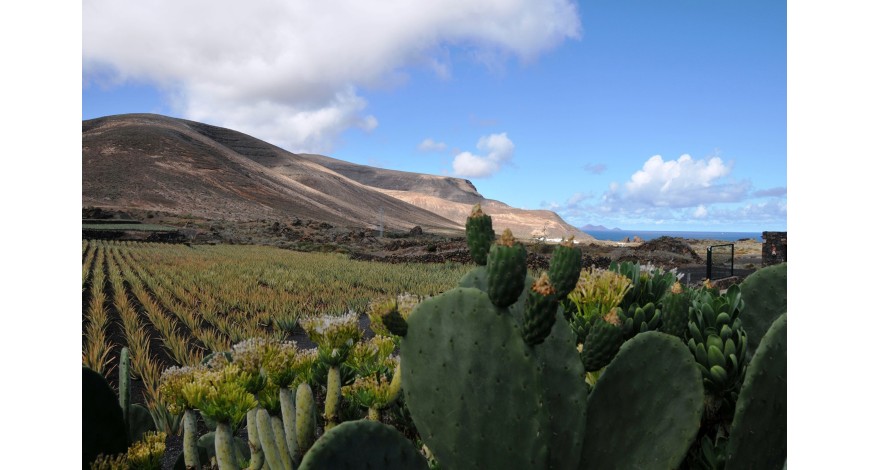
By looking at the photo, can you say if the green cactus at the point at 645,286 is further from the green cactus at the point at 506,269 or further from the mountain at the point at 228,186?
the mountain at the point at 228,186

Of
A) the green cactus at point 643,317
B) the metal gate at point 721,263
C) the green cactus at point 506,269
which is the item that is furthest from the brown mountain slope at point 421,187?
the green cactus at point 506,269

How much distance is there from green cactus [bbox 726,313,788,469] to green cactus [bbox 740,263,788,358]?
0.39 metres

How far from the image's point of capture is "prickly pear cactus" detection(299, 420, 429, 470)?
2.96ft

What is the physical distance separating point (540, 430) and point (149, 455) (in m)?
1.01

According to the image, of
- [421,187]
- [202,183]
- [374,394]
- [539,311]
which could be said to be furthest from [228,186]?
[539,311]

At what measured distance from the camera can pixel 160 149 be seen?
→ 129 feet

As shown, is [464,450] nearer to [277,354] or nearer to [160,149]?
[277,354]

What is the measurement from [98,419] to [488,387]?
1220 mm

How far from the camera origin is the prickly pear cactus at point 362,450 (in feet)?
2.96

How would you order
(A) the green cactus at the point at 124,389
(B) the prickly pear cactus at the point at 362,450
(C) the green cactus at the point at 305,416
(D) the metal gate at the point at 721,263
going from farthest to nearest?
(D) the metal gate at the point at 721,263
(A) the green cactus at the point at 124,389
(C) the green cactus at the point at 305,416
(B) the prickly pear cactus at the point at 362,450

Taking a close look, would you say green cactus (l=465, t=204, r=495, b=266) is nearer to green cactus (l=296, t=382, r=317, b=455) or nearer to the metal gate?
green cactus (l=296, t=382, r=317, b=455)

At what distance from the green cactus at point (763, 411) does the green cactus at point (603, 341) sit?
0.28 meters

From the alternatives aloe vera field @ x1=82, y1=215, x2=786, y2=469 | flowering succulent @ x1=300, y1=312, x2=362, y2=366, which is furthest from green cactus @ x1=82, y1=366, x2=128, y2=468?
flowering succulent @ x1=300, y1=312, x2=362, y2=366
